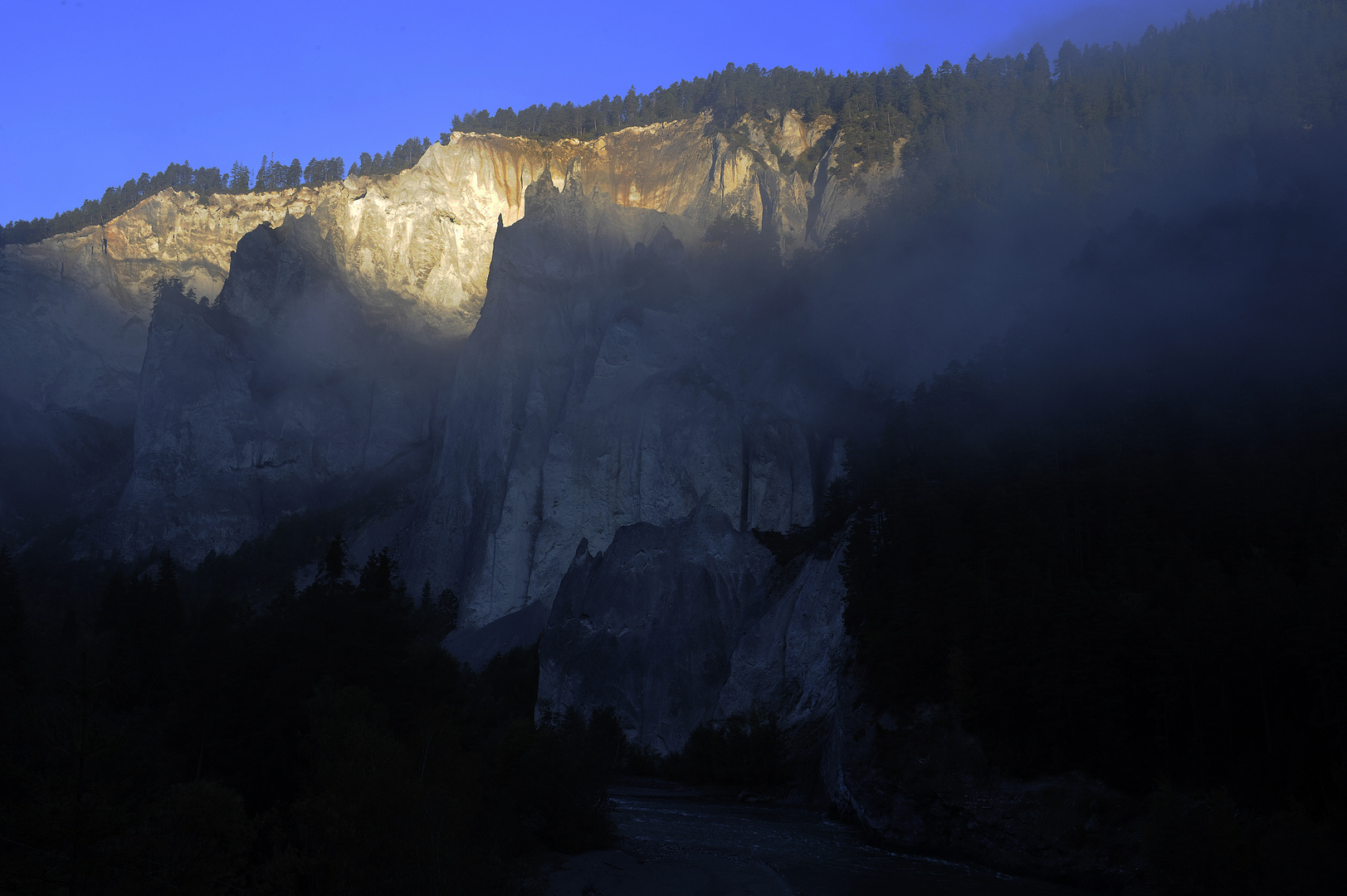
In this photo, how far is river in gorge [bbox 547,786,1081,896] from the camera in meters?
30.3

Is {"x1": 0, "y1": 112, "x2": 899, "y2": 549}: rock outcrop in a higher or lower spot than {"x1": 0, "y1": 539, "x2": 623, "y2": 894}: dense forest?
higher

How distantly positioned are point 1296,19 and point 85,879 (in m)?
113

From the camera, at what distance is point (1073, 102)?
101m

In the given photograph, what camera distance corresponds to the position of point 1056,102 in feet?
334

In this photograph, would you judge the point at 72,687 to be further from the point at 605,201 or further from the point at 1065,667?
the point at 605,201

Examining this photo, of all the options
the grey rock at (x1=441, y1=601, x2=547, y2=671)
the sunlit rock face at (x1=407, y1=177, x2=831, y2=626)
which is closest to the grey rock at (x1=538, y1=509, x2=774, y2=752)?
the sunlit rock face at (x1=407, y1=177, x2=831, y2=626)

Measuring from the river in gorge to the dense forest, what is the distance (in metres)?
2.61

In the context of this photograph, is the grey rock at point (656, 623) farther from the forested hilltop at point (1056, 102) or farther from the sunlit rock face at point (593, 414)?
the forested hilltop at point (1056, 102)

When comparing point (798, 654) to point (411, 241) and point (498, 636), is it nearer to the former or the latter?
point (498, 636)

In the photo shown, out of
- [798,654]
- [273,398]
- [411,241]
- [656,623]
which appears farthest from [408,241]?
[798,654]

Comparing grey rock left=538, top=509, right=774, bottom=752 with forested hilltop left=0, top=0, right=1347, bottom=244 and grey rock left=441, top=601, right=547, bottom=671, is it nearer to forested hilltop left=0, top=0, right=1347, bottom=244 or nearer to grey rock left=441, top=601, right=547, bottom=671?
grey rock left=441, top=601, right=547, bottom=671

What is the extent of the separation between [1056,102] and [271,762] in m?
98.0

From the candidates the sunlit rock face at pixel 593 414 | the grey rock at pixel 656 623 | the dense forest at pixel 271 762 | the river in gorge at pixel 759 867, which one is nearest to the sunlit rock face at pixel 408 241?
the sunlit rock face at pixel 593 414

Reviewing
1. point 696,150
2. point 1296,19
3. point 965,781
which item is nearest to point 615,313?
point 696,150
